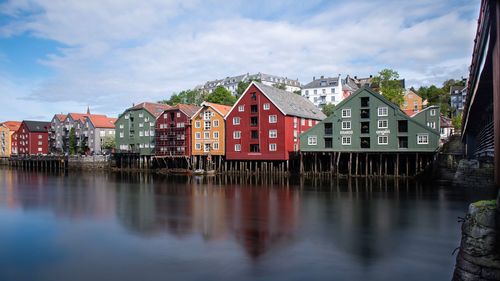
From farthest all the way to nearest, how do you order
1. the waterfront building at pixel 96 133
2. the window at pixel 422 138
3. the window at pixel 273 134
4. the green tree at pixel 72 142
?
the green tree at pixel 72 142, the waterfront building at pixel 96 133, the window at pixel 273 134, the window at pixel 422 138

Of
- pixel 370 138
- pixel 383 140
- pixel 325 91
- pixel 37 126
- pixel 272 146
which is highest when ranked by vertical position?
pixel 325 91

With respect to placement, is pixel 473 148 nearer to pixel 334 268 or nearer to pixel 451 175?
pixel 451 175

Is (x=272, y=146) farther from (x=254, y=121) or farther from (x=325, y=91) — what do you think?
(x=325, y=91)

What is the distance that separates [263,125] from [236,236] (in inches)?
1418

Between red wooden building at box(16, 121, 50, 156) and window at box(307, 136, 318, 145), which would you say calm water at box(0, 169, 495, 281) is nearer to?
window at box(307, 136, 318, 145)

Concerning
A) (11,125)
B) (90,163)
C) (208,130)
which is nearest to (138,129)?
(90,163)

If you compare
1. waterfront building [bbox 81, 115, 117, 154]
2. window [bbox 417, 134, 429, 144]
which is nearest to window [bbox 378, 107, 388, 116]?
window [bbox 417, 134, 429, 144]

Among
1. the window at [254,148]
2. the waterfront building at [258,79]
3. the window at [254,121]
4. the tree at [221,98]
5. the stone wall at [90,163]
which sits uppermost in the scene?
the waterfront building at [258,79]

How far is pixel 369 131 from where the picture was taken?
46.1 m

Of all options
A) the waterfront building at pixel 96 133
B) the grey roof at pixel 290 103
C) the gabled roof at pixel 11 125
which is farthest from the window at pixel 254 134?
the gabled roof at pixel 11 125

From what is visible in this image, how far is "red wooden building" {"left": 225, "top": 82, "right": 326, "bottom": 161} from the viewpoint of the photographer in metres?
52.0

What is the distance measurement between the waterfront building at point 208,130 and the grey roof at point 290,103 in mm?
8358

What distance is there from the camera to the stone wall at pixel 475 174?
2980 cm

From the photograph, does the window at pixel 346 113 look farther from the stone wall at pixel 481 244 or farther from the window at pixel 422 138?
the stone wall at pixel 481 244
